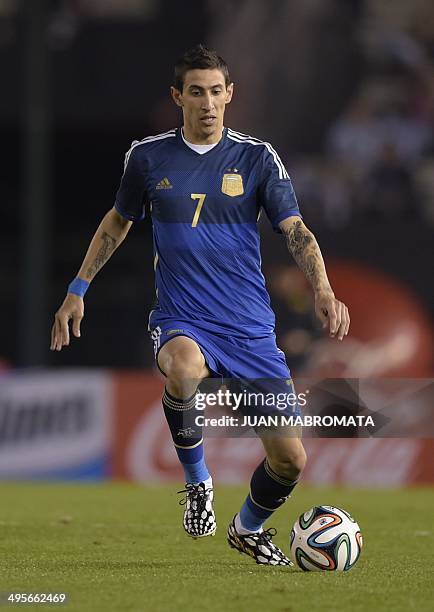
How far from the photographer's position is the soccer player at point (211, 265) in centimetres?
660

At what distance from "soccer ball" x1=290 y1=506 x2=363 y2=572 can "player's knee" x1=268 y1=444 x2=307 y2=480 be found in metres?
0.25

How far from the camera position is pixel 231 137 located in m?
6.92

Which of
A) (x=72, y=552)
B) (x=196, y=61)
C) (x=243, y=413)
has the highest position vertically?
(x=196, y=61)

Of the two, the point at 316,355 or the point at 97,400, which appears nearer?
the point at 97,400

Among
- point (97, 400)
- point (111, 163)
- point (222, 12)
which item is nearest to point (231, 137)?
point (97, 400)

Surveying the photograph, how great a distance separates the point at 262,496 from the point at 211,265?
3.87 ft

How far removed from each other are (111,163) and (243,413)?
16.8 metres

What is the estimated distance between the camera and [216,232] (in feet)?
21.9

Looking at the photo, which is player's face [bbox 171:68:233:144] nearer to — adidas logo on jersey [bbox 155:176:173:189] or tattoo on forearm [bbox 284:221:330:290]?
adidas logo on jersey [bbox 155:176:173:189]

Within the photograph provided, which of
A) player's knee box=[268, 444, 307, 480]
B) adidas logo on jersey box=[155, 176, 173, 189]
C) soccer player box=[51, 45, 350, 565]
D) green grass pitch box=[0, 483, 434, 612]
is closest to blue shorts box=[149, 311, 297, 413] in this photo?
soccer player box=[51, 45, 350, 565]

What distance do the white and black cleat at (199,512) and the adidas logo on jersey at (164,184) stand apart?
1.47 m

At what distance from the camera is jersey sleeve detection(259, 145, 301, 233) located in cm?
664

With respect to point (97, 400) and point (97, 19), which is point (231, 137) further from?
point (97, 19)

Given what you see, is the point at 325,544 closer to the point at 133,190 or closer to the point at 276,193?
the point at 276,193
